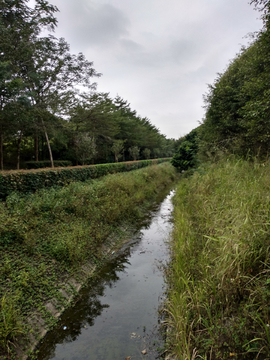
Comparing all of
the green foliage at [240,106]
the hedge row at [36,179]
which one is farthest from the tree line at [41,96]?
the green foliage at [240,106]

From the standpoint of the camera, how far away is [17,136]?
1664 centimetres

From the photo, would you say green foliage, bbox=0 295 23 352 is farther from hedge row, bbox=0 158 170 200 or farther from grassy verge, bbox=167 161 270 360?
hedge row, bbox=0 158 170 200

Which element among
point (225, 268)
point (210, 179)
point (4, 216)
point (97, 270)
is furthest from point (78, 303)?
point (210, 179)

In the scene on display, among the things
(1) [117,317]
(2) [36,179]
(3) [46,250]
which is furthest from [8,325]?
(2) [36,179]

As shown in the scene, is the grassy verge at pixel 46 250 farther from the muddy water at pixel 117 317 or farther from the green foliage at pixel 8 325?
the muddy water at pixel 117 317

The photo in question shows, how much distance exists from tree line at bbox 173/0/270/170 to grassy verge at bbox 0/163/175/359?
213 inches

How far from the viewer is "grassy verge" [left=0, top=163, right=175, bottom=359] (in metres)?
2.93

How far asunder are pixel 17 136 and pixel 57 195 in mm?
13290

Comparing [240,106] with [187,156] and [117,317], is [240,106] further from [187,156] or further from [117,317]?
[117,317]

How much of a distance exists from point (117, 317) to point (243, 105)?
36.0 ft

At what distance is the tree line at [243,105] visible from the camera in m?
6.35

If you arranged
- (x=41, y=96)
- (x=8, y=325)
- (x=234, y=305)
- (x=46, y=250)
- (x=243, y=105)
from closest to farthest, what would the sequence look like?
(x=234, y=305)
(x=8, y=325)
(x=46, y=250)
(x=243, y=105)
(x=41, y=96)

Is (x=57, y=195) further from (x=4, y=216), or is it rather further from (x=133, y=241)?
(x=133, y=241)

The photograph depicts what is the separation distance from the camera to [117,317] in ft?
11.4
